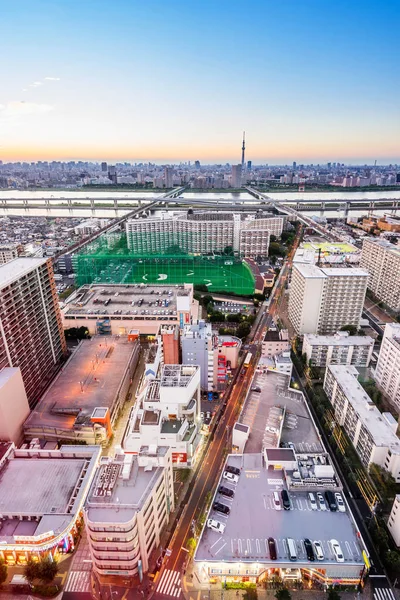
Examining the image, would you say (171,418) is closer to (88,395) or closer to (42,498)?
(88,395)

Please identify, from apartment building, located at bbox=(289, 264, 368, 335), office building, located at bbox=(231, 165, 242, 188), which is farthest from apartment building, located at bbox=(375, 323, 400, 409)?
office building, located at bbox=(231, 165, 242, 188)

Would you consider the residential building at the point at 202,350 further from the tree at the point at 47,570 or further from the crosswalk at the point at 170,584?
the tree at the point at 47,570

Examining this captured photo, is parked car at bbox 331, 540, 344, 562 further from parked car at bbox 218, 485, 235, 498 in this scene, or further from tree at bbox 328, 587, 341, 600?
parked car at bbox 218, 485, 235, 498

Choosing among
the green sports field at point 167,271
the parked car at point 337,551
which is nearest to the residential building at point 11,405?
the parked car at point 337,551

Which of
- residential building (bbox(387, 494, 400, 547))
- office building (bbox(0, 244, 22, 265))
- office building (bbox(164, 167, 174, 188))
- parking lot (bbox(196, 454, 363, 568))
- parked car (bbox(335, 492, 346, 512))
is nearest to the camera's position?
parking lot (bbox(196, 454, 363, 568))

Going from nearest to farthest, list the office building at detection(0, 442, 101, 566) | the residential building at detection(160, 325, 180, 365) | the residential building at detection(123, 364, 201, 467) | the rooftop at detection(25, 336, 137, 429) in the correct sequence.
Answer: the office building at detection(0, 442, 101, 566)
the residential building at detection(123, 364, 201, 467)
the rooftop at detection(25, 336, 137, 429)
the residential building at detection(160, 325, 180, 365)

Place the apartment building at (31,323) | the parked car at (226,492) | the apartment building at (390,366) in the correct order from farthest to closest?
the apartment building at (390,366) → the apartment building at (31,323) → the parked car at (226,492)

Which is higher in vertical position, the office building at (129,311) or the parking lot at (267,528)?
the office building at (129,311)
